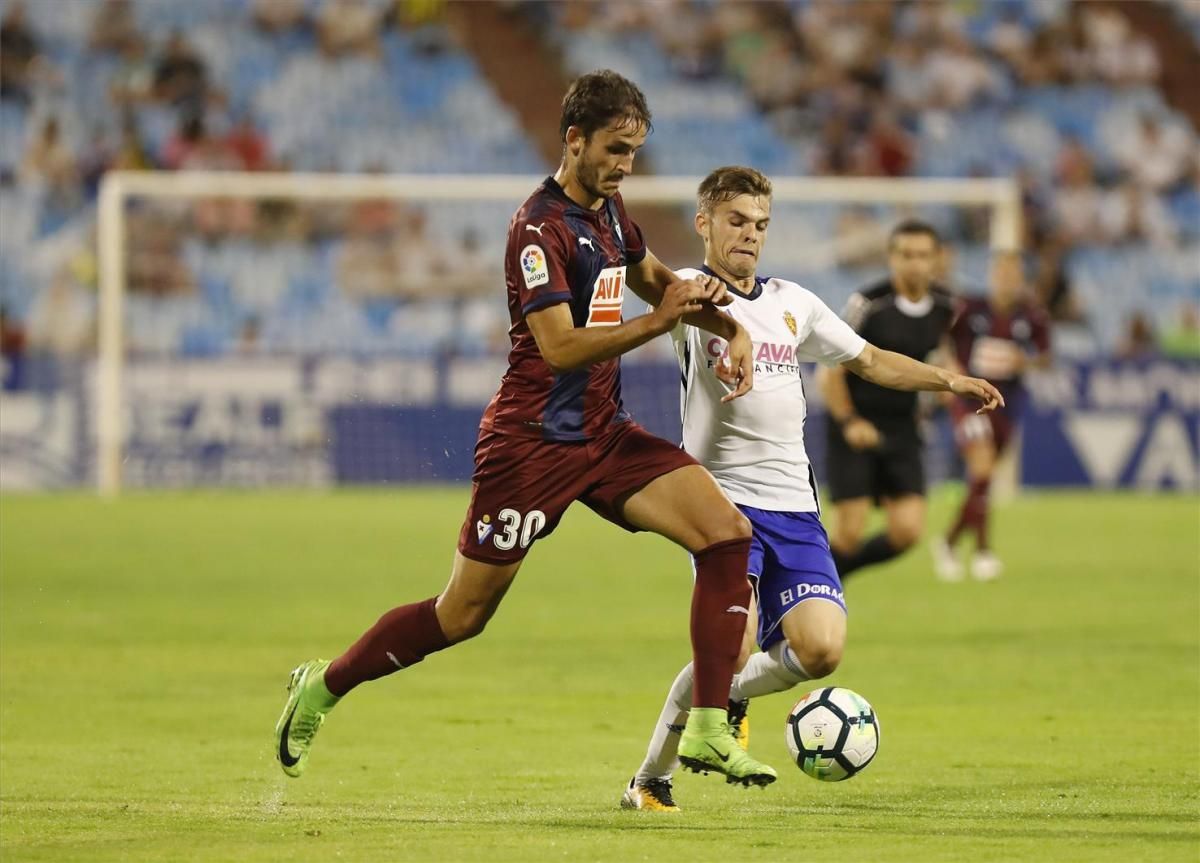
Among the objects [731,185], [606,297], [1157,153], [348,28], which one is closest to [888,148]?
[1157,153]

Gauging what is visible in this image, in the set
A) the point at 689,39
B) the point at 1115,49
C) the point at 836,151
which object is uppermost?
the point at 1115,49

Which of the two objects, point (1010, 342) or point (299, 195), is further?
point (299, 195)

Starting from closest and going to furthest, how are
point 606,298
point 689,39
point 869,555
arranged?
point 606,298 → point 869,555 → point 689,39

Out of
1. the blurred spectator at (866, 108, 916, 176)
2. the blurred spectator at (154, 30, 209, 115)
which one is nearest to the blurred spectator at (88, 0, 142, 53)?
the blurred spectator at (154, 30, 209, 115)

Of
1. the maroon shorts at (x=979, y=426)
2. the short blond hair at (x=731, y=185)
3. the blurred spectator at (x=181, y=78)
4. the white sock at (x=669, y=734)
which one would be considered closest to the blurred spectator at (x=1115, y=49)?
the blurred spectator at (x=181, y=78)

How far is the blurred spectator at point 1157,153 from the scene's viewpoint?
1120 inches

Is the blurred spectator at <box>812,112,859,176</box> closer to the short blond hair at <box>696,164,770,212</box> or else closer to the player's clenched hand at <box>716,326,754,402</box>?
the short blond hair at <box>696,164,770,212</box>

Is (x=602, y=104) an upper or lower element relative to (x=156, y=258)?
upper

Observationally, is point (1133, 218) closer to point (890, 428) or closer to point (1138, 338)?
point (1138, 338)

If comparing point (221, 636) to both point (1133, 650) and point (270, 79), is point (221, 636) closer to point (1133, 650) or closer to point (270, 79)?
point (1133, 650)

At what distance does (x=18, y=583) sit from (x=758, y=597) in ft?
27.0

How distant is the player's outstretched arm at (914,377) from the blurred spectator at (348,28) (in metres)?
22.3

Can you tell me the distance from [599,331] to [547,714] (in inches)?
127

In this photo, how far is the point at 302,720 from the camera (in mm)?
6469
